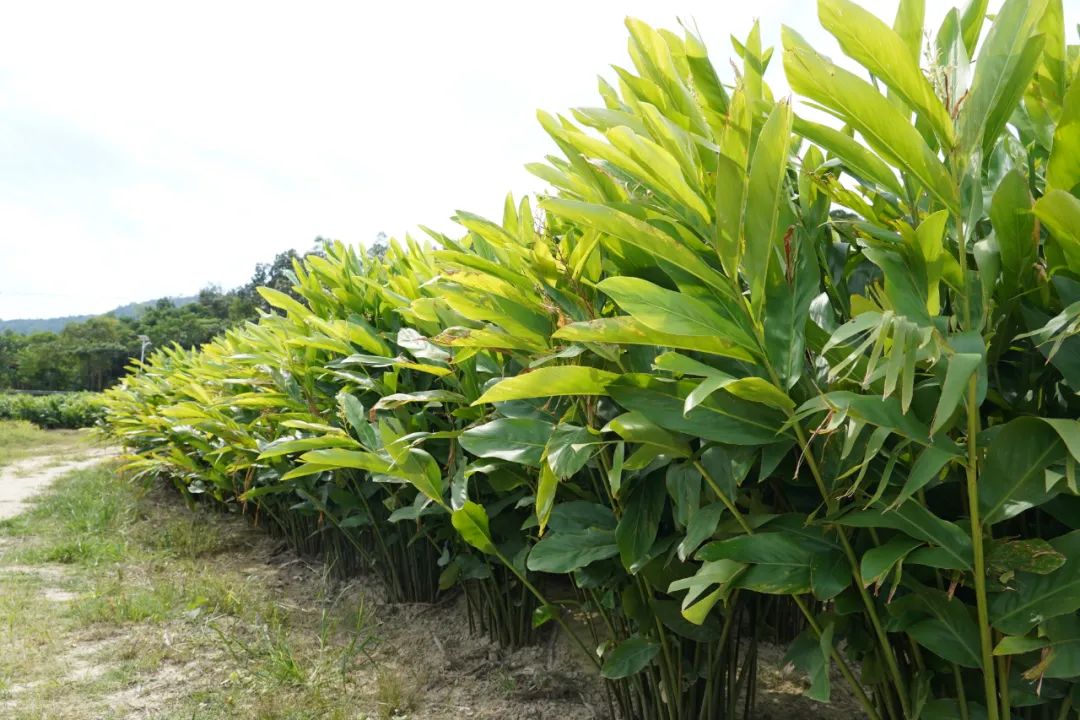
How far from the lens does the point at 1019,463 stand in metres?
0.87

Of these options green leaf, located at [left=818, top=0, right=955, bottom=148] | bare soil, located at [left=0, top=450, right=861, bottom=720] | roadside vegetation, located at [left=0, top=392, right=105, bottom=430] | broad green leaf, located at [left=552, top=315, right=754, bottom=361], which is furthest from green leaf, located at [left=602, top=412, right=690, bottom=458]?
roadside vegetation, located at [left=0, top=392, right=105, bottom=430]

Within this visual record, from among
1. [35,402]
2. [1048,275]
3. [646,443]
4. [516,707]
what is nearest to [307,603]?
[516,707]

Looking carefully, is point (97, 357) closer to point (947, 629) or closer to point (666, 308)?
point (666, 308)

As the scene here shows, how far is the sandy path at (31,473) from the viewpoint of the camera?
719cm

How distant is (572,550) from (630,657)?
0.83ft

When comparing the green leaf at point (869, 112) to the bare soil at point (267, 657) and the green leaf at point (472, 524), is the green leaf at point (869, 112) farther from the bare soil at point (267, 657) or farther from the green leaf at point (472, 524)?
the bare soil at point (267, 657)

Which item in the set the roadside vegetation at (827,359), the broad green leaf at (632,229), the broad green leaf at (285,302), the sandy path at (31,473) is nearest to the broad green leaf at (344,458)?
the roadside vegetation at (827,359)

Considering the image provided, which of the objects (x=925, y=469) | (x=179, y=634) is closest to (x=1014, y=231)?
(x=925, y=469)

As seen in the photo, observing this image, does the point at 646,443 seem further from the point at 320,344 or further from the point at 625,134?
the point at 320,344

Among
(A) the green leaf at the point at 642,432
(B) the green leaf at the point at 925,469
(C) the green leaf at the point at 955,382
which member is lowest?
(B) the green leaf at the point at 925,469

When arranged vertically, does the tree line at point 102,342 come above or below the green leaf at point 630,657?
above

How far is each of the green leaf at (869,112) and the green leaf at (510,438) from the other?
2.30ft

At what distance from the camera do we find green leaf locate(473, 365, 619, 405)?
101 cm

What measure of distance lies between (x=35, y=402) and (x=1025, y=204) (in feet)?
109
